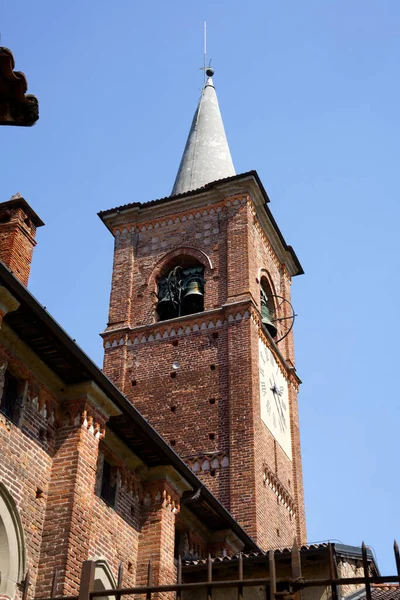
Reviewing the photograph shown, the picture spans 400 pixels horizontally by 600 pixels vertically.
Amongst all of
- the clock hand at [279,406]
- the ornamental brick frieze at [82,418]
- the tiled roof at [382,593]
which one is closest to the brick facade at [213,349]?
the clock hand at [279,406]

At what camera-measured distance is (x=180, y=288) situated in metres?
23.7

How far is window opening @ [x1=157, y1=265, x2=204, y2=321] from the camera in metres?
23.3

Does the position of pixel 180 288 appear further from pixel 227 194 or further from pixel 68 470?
pixel 68 470

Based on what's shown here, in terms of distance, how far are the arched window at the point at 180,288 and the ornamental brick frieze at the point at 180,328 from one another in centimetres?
69

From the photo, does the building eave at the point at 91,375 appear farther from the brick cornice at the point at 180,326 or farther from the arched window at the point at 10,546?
the brick cornice at the point at 180,326

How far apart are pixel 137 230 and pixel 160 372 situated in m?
5.39

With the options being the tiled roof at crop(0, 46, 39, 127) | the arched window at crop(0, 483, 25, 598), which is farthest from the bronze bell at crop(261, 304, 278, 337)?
the tiled roof at crop(0, 46, 39, 127)

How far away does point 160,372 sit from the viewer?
72.2 ft

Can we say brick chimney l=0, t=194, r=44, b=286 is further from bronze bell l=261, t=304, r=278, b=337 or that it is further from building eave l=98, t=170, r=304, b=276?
building eave l=98, t=170, r=304, b=276

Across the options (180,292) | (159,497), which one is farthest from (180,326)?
(159,497)

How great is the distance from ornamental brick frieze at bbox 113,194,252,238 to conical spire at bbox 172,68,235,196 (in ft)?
5.71

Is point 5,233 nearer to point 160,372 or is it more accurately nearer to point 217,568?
point 217,568

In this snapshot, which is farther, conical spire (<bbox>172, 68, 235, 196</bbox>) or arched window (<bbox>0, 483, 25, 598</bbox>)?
conical spire (<bbox>172, 68, 235, 196</bbox>)

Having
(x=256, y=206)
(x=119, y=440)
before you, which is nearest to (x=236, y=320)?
(x=256, y=206)
